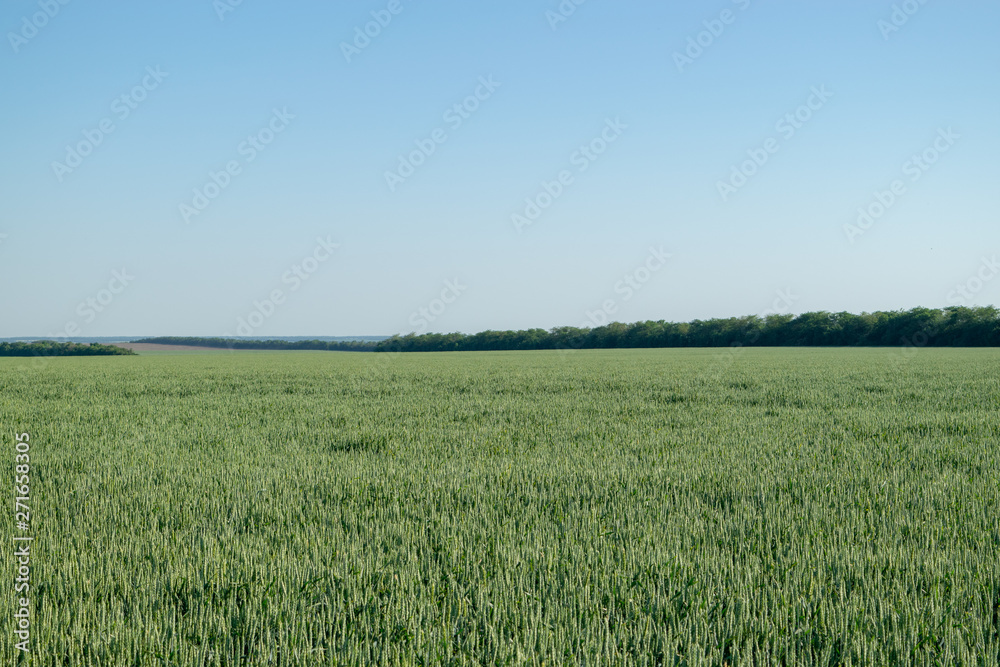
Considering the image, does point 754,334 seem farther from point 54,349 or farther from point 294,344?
point 54,349

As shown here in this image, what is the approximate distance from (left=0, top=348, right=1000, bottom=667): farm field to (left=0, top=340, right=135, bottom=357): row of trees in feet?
266

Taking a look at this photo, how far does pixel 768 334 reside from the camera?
88.1m

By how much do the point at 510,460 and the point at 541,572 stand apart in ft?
12.2

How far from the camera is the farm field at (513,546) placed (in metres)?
3.03

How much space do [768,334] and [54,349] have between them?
3836 inches

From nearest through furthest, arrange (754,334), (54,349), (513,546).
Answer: (513,546) → (54,349) → (754,334)

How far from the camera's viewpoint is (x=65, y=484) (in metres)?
6.36

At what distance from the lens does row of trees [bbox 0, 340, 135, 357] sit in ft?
259

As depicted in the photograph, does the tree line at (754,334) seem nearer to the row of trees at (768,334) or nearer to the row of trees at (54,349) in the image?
the row of trees at (768,334)

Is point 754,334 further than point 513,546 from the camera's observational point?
Yes

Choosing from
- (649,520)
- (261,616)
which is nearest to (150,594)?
(261,616)

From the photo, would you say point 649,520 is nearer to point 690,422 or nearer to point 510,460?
point 510,460

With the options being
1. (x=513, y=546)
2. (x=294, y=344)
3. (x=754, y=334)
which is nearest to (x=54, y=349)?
(x=294, y=344)

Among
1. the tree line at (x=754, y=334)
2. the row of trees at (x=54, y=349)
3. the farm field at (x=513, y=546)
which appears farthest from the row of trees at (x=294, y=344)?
the farm field at (x=513, y=546)
